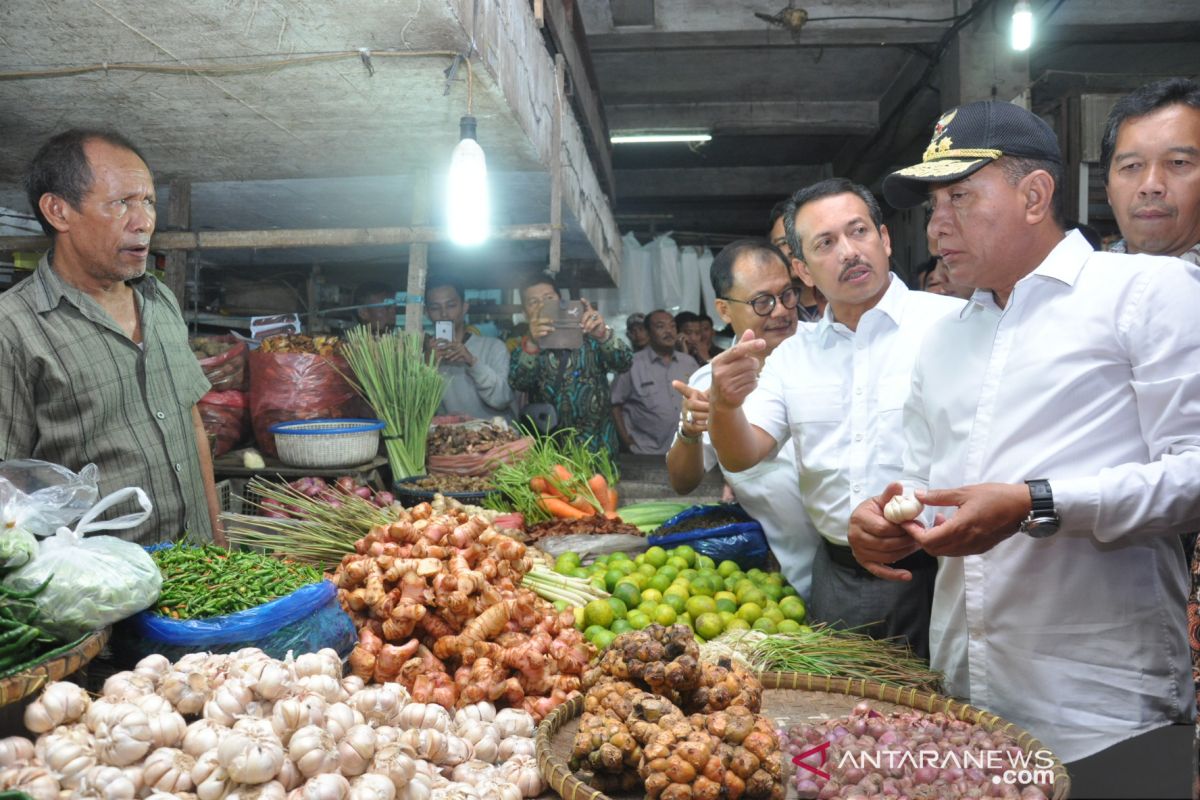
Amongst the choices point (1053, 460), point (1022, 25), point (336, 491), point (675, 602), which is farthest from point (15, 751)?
point (1022, 25)

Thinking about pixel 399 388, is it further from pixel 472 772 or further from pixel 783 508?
pixel 472 772

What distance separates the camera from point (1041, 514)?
5.83ft

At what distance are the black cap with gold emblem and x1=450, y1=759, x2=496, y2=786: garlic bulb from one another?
1.67m

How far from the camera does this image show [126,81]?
351 centimetres

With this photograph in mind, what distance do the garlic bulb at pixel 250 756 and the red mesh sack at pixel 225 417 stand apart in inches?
143

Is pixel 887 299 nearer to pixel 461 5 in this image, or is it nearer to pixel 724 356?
pixel 724 356

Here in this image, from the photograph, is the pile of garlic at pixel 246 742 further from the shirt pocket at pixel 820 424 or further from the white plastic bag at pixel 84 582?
the shirt pocket at pixel 820 424

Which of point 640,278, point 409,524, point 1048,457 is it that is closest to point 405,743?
point 409,524

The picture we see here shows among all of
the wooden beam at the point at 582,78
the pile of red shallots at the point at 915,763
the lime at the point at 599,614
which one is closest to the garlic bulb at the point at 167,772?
the pile of red shallots at the point at 915,763

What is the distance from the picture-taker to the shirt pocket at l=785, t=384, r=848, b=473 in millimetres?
2873

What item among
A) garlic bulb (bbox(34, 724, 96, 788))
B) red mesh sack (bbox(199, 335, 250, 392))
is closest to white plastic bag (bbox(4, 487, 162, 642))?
garlic bulb (bbox(34, 724, 96, 788))

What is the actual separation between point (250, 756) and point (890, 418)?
210cm

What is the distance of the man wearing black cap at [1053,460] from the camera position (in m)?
1.78

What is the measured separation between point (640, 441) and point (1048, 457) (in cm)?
599
